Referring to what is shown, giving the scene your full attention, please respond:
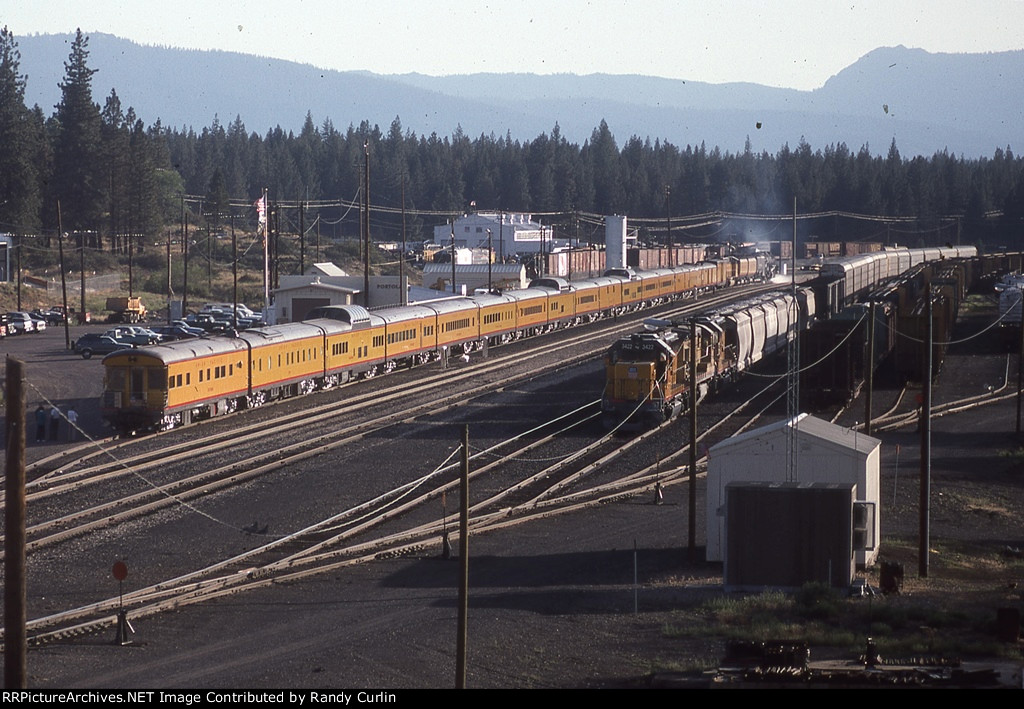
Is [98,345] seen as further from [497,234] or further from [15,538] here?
[497,234]

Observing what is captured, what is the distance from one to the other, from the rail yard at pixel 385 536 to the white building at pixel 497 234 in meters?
106

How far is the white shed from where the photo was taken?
25188mm

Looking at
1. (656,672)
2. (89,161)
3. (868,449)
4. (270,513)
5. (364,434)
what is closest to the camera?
(656,672)

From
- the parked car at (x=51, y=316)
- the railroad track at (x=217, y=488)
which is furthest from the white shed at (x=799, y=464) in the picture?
the parked car at (x=51, y=316)

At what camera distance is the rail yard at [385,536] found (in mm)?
18859

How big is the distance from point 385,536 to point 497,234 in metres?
131

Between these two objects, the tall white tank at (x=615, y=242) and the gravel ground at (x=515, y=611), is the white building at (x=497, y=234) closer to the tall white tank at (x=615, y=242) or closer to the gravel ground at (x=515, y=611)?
the tall white tank at (x=615, y=242)

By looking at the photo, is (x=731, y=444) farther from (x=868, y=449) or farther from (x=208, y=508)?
(x=208, y=508)

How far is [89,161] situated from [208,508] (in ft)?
318

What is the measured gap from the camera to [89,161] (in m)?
118

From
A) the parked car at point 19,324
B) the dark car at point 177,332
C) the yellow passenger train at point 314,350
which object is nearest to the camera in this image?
the yellow passenger train at point 314,350

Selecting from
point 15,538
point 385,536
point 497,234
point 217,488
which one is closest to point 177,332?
point 217,488

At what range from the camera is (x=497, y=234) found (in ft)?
516

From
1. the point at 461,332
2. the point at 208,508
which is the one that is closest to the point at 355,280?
the point at 461,332
